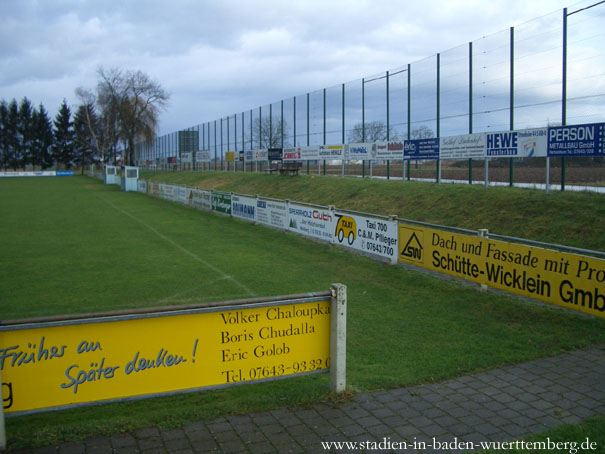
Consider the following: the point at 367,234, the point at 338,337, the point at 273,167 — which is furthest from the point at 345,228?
the point at 273,167

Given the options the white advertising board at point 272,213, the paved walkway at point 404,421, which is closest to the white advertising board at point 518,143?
the white advertising board at point 272,213

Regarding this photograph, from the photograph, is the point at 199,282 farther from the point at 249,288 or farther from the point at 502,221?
the point at 502,221

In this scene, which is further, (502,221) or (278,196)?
(278,196)

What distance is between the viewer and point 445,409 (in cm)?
494

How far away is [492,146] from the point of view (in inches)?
719

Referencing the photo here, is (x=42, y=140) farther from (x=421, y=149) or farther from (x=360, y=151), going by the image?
(x=421, y=149)

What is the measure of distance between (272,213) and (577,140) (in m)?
10.4

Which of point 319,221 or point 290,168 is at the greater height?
point 290,168

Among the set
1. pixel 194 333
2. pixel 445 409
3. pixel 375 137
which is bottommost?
pixel 445 409

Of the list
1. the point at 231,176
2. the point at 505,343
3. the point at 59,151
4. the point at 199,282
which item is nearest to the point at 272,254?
the point at 199,282

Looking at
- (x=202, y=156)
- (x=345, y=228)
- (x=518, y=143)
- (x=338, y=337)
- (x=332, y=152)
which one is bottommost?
(x=338, y=337)

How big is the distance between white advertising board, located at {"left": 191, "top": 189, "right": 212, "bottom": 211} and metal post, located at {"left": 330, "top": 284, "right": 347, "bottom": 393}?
22.5 m

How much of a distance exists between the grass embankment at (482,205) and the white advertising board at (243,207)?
440 centimetres

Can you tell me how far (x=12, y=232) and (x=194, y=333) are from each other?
58.5ft
